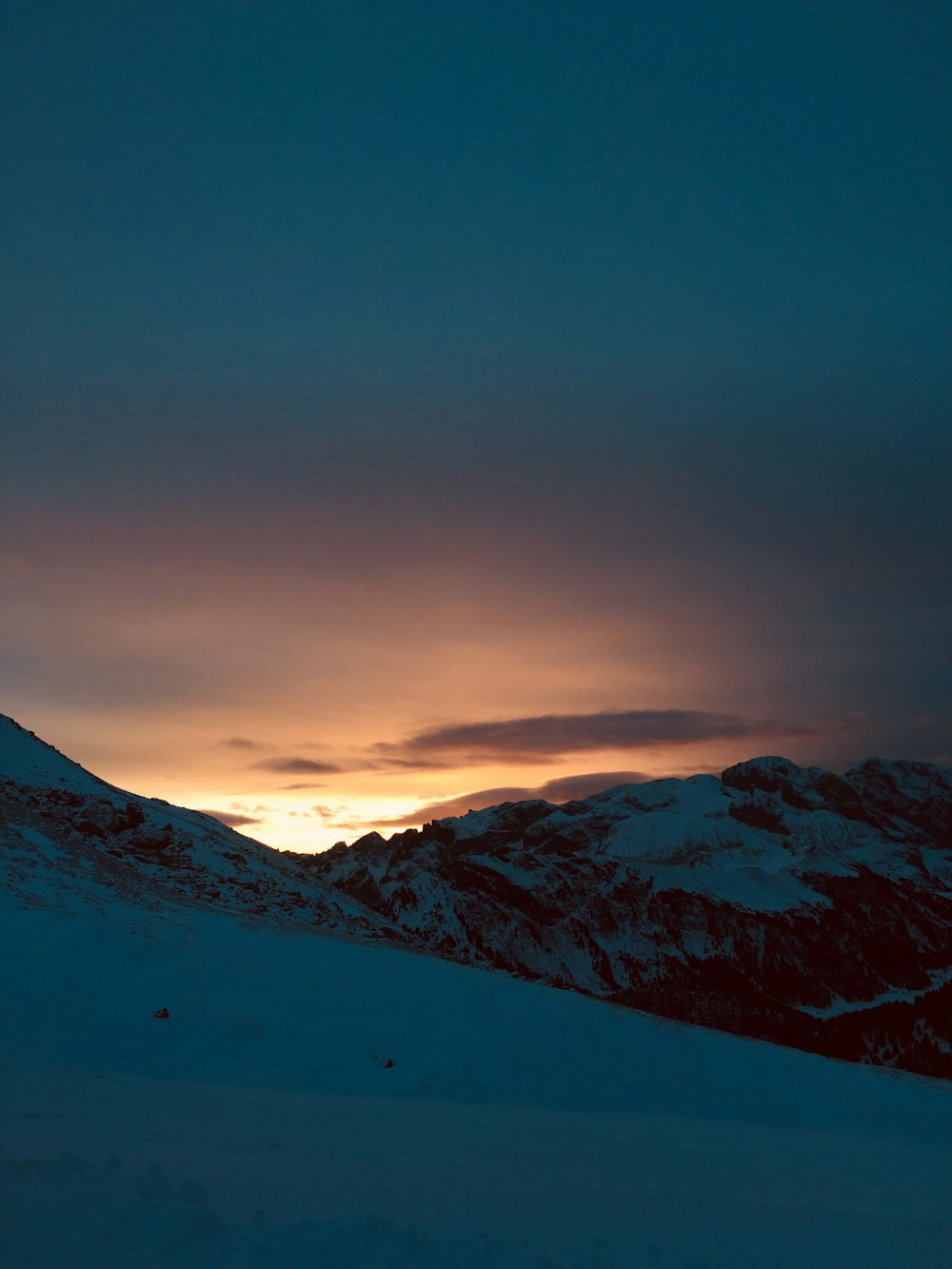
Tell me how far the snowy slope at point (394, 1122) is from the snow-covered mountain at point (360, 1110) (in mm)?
84

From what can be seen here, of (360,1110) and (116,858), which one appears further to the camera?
(116,858)

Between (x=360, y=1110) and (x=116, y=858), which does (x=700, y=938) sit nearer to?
(x=116, y=858)

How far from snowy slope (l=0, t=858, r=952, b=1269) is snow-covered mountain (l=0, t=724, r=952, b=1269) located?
84 mm

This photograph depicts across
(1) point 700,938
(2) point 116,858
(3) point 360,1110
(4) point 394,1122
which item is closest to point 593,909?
(1) point 700,938

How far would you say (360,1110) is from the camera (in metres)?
21.2

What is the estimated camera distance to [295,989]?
30828 mm

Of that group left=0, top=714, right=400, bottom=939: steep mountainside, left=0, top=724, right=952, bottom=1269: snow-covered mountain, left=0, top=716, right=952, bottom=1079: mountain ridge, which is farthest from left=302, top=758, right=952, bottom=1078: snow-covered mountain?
left=0, top=724, right=952, bottom=1269: snow-covered mountain

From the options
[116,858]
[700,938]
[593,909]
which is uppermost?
[116,858]

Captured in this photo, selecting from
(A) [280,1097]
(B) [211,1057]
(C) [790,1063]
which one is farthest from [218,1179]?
(C) [790,1063]

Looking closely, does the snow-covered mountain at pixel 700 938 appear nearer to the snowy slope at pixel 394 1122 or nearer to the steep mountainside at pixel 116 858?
the steep mountainside at pixel 116 858

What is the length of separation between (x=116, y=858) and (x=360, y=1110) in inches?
1056

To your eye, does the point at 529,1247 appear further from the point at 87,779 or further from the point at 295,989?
the point at 87,779

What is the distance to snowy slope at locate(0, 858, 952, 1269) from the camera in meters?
10.7

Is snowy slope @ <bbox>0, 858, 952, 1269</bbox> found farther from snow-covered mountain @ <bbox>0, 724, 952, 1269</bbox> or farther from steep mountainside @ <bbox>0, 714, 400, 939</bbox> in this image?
steep mountainside @ <bbox>0, 714, 400, 939</bbox>
